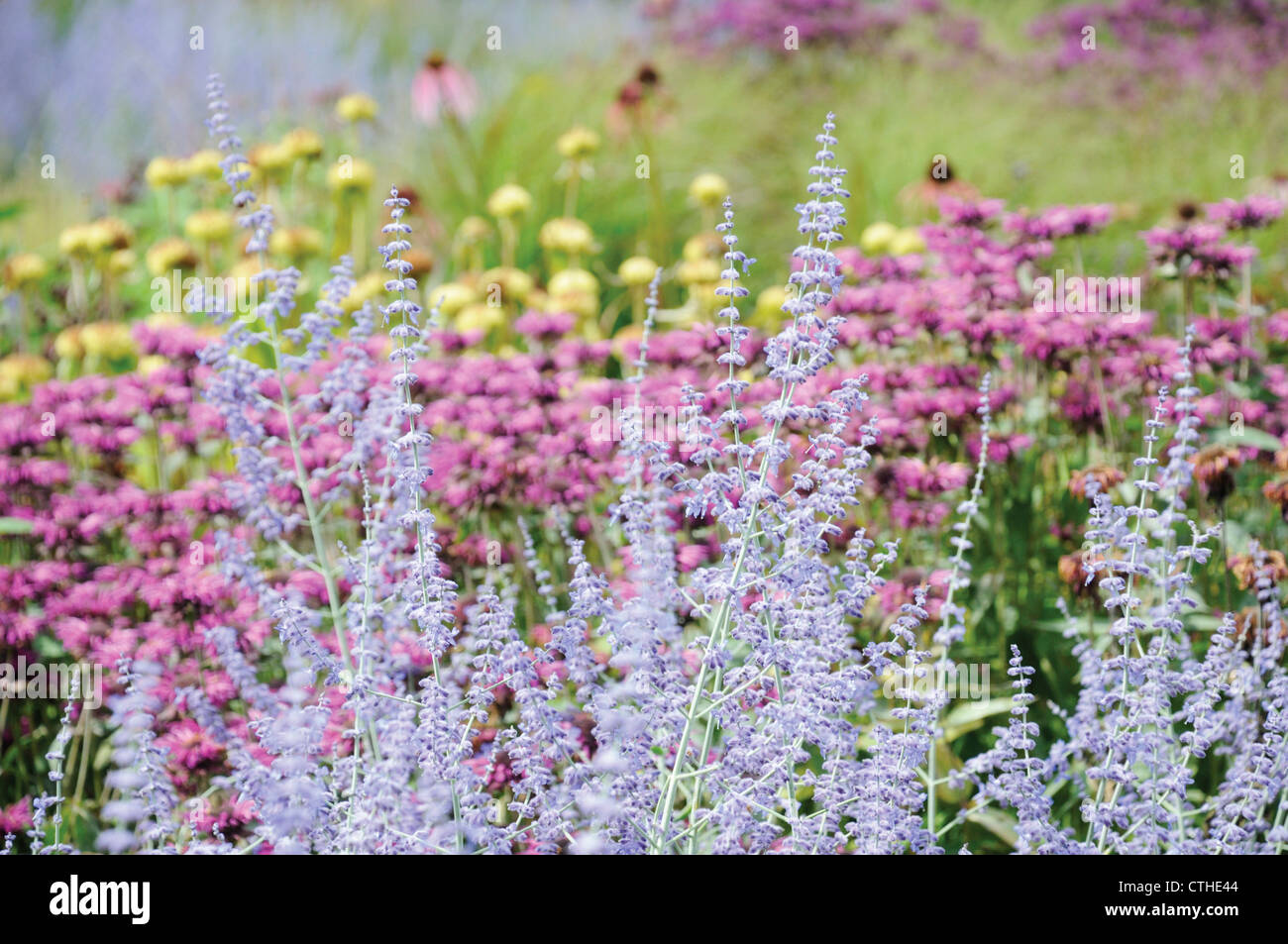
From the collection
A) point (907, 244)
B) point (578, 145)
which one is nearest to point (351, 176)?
point (578, 145)

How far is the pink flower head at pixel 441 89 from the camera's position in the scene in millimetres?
5445

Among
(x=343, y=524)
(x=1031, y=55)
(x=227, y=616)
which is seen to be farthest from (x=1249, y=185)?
(x=227, y=616)

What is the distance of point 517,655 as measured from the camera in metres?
1.61

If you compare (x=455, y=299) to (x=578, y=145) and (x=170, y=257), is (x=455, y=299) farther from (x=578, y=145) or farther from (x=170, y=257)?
(x=578, y=145)

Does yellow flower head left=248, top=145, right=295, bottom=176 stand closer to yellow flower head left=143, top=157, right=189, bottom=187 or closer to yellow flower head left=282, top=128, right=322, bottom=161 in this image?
yellow flower head left=282, top=128, right=322, bottom=161

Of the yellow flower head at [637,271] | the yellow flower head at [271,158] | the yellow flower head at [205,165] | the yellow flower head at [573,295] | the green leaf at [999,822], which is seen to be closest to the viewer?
the green leaf at [999,822]

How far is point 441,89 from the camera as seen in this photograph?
5500mm

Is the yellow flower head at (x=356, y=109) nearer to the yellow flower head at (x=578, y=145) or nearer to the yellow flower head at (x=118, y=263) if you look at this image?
the yellow flower head at (x=578, y=145)

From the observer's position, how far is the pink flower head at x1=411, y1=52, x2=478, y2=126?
5445mm

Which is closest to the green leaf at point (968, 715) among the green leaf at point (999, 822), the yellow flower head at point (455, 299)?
the green leaf at point (999, 822)

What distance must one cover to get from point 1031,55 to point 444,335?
6790 millimetres

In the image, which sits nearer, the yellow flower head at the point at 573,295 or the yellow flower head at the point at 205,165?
the yellow flower head at the point at 573,295

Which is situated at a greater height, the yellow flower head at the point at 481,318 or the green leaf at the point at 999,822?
the yellow flower head at the point at 481,318

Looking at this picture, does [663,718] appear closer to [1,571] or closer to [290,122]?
[1,571]
